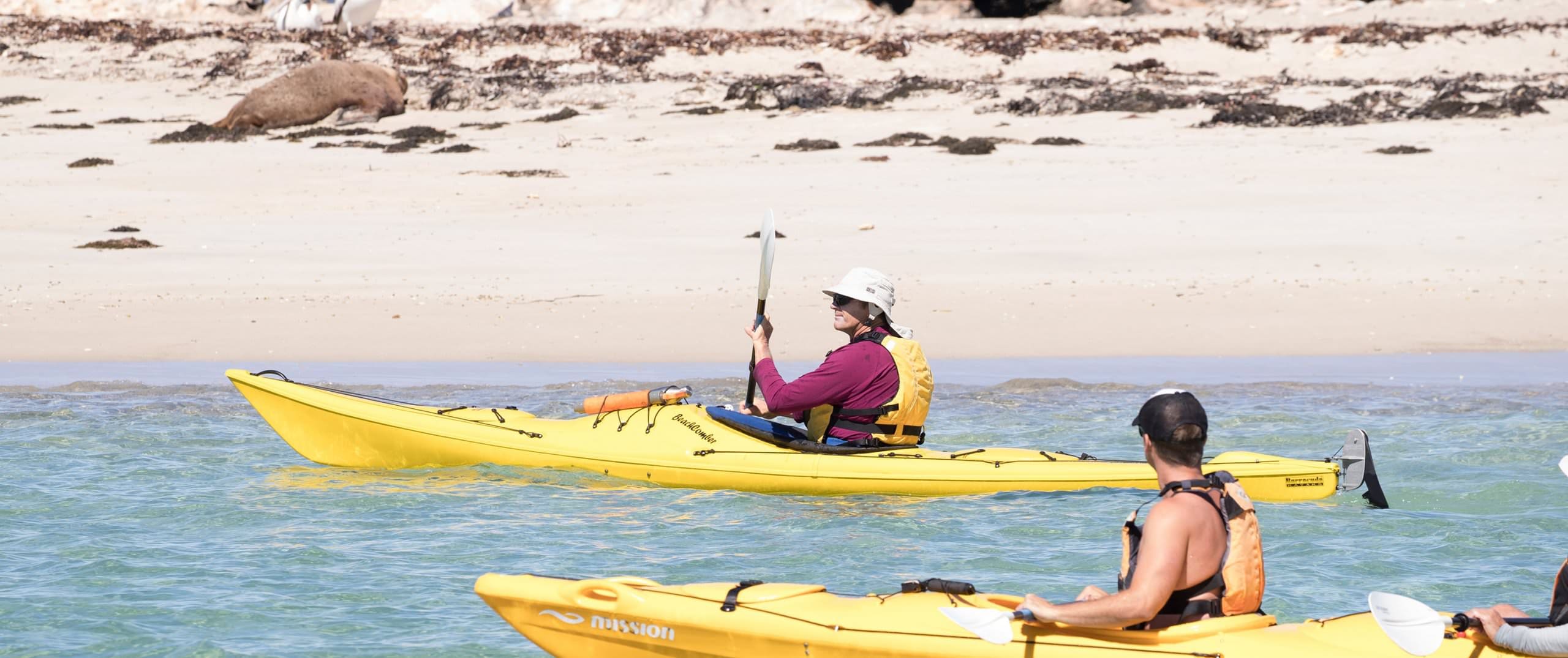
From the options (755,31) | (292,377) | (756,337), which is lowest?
(292,377)

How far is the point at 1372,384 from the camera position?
9.45 meters

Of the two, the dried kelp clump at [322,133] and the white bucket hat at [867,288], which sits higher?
the dried kelp clump at [322,133]

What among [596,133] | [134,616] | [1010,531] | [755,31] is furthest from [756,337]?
[755,31]

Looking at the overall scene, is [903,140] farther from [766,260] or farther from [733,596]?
[733,596]

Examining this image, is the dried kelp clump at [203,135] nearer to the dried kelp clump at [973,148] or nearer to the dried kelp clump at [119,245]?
the dried kelp clump at [119,245]

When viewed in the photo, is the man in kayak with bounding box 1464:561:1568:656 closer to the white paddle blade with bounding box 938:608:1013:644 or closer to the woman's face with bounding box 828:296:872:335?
the white paddle blade with bounding box 938:608:1013:644

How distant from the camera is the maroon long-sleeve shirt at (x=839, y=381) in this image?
21.2 ft

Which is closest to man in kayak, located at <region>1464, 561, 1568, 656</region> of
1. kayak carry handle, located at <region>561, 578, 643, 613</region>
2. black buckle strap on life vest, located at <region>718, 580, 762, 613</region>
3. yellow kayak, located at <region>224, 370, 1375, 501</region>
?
black buckle strap on life vest, located at <region>718, 580, 762, 613</region>

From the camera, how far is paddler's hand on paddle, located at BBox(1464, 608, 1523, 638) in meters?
3.54

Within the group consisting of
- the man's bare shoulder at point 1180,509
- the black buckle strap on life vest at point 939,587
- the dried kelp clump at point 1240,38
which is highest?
the dried kelp clump at point 1240,38

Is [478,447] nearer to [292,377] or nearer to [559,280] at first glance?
[292,377]

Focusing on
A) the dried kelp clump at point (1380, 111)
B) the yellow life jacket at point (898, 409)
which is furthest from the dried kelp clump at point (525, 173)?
the yellow life jacket at point (898, 409)

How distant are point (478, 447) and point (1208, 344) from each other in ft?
17.3

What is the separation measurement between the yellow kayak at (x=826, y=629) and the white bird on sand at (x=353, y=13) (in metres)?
26.5
